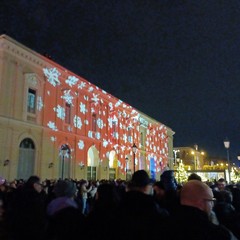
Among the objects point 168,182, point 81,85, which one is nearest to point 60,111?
point 81,85

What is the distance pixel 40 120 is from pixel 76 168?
6022 millimetres

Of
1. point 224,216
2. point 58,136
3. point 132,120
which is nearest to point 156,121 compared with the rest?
point 132,120

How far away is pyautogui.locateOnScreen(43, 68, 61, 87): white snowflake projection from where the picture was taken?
2593 centimetres

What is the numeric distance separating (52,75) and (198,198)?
24.8 metres

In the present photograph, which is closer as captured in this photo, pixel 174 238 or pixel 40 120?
pixel 174 238

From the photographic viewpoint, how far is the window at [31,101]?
2431cm

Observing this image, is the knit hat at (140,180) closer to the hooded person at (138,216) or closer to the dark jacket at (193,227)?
the hooded person at (138,216)

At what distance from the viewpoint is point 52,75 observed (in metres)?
26.6

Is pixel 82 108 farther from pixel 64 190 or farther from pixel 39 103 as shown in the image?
pixel 64 190

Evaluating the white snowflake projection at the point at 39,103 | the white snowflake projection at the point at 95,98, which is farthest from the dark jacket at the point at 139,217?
the white snowflake projection at the point at 95,98

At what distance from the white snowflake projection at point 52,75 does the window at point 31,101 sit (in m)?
2.01

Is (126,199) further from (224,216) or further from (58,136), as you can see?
(58,136)

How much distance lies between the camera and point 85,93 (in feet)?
104

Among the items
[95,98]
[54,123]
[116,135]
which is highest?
[95,98]
